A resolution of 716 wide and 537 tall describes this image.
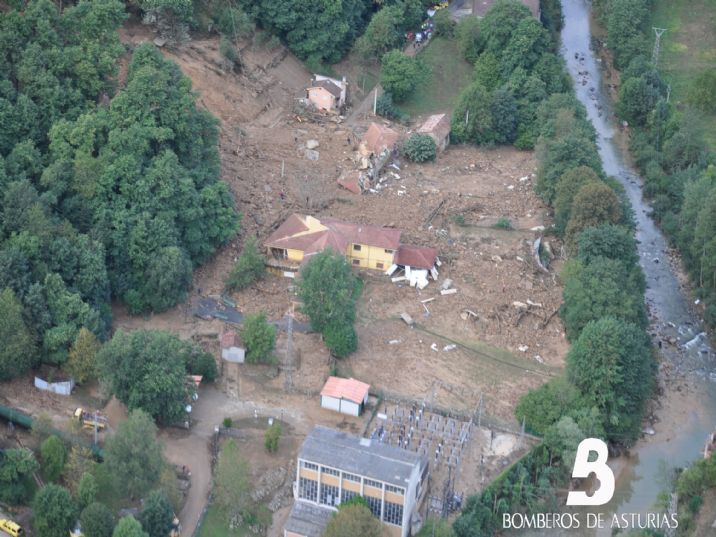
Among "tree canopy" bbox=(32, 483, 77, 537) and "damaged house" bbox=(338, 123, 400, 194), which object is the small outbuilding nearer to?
"damaged house" bbox=(338, 123, 400, 194)

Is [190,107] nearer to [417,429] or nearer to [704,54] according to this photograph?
[417,429]

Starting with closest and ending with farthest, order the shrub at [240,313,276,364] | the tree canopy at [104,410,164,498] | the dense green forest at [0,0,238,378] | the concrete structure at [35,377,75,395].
Result: the tree canopy at [104,410,164,498] < the concrete structure at [35,377,75,395] < the dense green forest at [0,0,238,378] < the shrub at [240,313,276,364]

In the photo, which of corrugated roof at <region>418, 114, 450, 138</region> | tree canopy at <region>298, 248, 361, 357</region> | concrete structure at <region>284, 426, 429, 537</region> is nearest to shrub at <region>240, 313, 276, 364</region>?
tree canopy at <region>298, 248, 361, 357</region>

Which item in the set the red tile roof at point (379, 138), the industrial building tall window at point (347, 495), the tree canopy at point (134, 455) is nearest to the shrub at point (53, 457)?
the tree canopy at point (134, 455)

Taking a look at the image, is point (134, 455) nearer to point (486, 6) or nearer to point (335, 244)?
point (335, 244)

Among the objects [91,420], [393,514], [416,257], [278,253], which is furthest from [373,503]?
[278,253]

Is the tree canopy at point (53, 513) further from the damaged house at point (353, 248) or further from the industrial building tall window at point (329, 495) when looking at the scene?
the damaged house at point (353, 248)

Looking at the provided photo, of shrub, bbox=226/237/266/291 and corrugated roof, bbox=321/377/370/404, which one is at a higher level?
shrub, bbox=226/237/266/291
